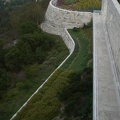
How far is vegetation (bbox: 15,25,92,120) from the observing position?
12469mm

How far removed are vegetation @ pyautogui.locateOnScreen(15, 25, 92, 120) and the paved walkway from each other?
1.99 feet

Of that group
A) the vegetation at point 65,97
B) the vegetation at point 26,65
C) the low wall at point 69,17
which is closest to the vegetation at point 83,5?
the low wall at point 69,17

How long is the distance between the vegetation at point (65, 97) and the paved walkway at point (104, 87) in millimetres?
608

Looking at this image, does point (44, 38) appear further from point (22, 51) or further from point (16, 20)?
point (16, 20)

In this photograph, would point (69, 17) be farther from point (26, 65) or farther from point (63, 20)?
point (26, 65)

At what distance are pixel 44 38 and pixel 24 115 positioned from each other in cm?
1030

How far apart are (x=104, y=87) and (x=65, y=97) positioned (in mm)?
2117

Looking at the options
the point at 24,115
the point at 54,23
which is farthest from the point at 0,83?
the point at 54,23

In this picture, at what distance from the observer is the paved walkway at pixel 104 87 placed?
10.6 meters

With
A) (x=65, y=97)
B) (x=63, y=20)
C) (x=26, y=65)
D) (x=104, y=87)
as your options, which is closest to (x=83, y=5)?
(x=63, y=20)

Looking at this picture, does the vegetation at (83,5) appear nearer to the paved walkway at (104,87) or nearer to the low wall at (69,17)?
the low wall at (69,17)

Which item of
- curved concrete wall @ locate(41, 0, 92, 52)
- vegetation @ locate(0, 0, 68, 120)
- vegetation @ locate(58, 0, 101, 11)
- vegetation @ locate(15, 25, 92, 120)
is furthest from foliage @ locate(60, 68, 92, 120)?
vegetation @ locate(58, 0, 101, 11)

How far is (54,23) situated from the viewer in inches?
1061

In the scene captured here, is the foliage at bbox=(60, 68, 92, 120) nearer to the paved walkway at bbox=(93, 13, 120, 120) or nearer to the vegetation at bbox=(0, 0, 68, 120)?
the paved walkway at bbox=(93, 13, 120, 120)
